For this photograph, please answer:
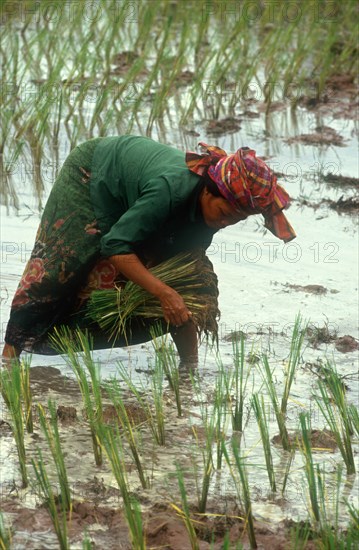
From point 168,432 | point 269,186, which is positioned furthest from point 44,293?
point 269,186

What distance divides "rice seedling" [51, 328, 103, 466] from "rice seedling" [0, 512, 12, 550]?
0.35 m

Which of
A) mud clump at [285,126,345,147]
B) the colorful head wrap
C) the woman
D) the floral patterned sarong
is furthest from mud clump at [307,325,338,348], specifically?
mud clump at [285,126,345,147]

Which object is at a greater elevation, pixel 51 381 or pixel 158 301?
pixel 158 301

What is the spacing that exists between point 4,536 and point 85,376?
0.78m

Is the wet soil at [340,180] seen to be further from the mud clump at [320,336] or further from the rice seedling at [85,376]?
the rice seedling at [85,376]

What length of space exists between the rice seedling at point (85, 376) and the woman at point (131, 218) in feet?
0.26

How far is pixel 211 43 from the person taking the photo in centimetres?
812

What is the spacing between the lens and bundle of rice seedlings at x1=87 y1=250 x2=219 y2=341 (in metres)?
3.59

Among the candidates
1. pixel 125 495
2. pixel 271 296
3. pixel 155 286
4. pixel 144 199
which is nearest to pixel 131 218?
pixel 144 199

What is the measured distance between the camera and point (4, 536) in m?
2.46

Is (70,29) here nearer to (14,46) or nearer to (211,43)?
(14,46)

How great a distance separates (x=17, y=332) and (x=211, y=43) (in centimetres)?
481

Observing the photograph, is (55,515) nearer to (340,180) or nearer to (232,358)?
(232,358)

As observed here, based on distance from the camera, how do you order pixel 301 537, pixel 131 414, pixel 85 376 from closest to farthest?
pixel 301 537 → pixel 85 376 → pixel 131 414
